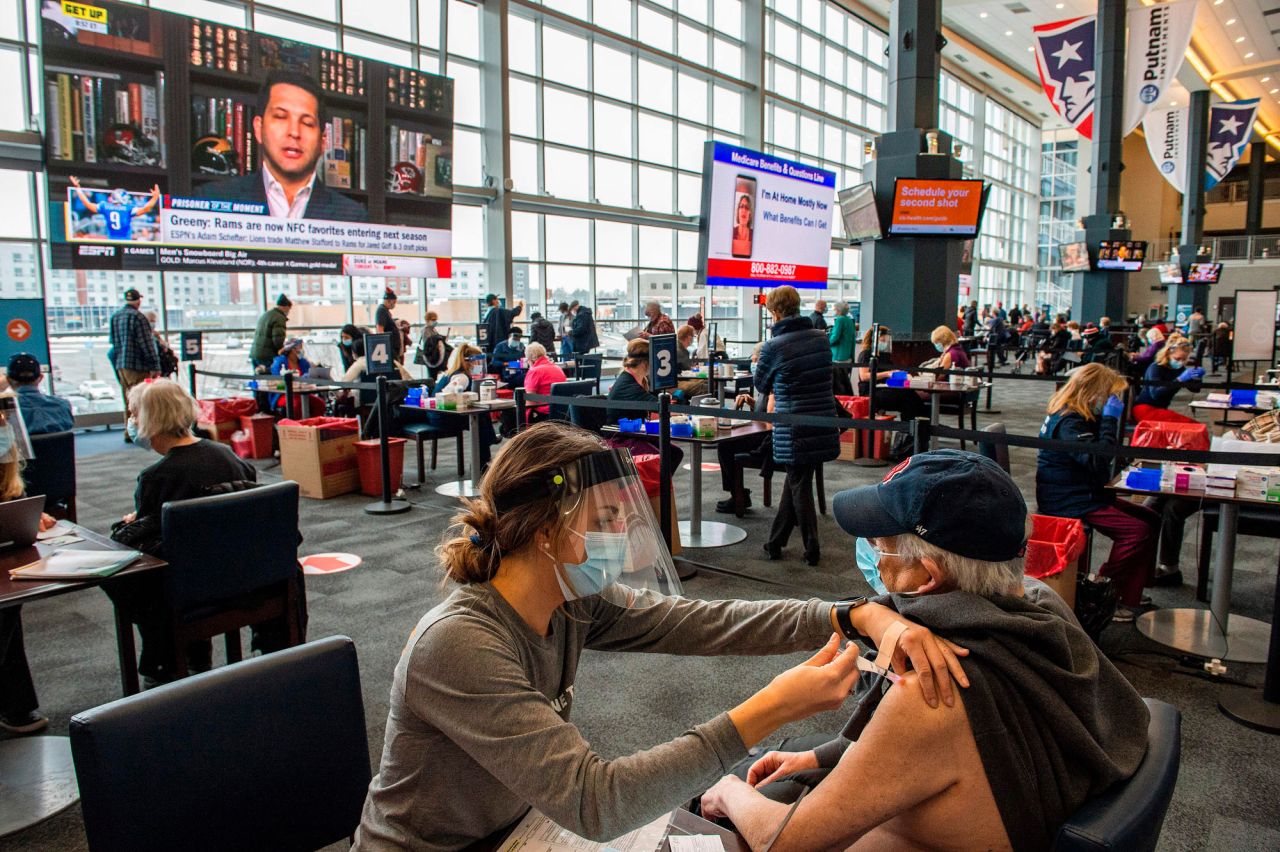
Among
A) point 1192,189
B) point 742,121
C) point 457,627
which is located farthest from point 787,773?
point 1192,189

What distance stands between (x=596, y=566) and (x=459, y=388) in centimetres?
582

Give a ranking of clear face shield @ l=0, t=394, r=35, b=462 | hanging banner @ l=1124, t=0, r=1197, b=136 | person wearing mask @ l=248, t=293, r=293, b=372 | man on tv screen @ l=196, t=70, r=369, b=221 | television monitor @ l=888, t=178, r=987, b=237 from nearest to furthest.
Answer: clear face shield @ l=0, t=394, r=35, b=462, person wearing mask @ l=248, t=293, r=293, b=372, man on tv screen @ l=196, t=70, r=369, b=221, television monitor @ l=888, t=178, r=987, b=237, hanging banner @ l=1124, t=0, r=1197, b=136

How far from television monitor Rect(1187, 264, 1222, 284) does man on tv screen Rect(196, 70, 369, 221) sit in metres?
24.8

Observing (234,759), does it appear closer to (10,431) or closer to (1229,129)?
(10,431)

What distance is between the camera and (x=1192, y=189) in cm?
2386

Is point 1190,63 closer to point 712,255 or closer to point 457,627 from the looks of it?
point 712,255

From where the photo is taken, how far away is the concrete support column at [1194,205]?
72.7 ft

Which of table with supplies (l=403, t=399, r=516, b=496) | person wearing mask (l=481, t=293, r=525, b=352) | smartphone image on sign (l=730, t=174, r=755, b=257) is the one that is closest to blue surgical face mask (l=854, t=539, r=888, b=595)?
table with supplies (l=403, t=399, r=516, b=496)

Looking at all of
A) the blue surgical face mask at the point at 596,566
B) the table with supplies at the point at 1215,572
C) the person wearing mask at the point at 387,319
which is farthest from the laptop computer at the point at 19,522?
the person wearing mask at the point at 387,319

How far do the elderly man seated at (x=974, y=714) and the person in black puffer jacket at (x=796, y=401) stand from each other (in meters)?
3.59

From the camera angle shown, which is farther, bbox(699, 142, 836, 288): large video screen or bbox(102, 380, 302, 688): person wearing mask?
bbox(699, 142, 836, 288): large video screen

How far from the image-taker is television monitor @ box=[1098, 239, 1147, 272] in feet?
63.0

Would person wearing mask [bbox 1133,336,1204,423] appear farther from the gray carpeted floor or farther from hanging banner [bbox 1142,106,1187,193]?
hanging banner [bbox 1142,106,1187,193]

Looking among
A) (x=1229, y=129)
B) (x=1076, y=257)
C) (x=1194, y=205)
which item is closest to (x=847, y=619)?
(x=1076, y=257)
